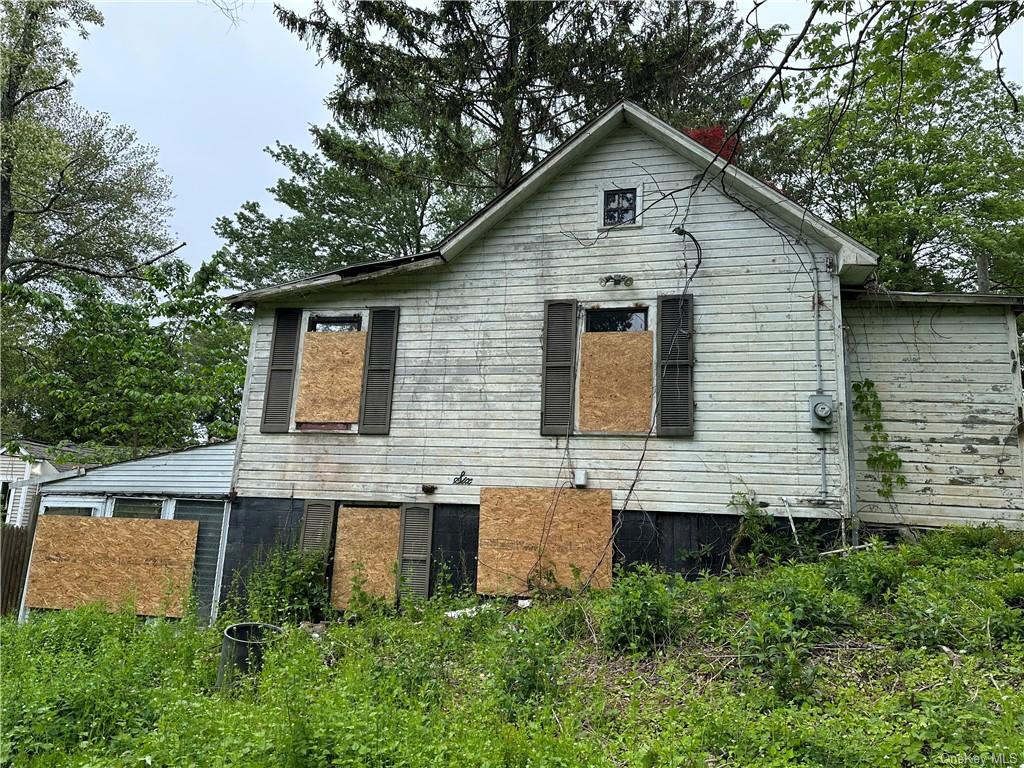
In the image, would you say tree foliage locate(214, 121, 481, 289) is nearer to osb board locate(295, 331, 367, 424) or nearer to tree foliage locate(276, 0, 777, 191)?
tree foliage locate(276, 0, 777, 191)

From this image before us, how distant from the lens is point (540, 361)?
30.8 ft

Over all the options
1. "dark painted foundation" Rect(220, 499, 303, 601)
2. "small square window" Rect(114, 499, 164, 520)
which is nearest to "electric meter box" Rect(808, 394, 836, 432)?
"dark painted foundation" Rect(220, 499, 303, 601)

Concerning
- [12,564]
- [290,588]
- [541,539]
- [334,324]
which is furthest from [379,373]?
[12,564]

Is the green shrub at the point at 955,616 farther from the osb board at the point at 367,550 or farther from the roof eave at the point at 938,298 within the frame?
the osb board at the point at 367,550

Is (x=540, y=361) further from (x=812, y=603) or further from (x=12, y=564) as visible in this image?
(x=12, y=564)

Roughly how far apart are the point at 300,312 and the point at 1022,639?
31.7 feet

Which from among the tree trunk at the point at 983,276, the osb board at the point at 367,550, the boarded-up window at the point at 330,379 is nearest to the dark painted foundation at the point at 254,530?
the osb board at the point at 367,550

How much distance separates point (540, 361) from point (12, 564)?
10.2 meters

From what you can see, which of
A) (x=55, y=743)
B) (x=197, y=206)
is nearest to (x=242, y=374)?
(x=197, y=206)

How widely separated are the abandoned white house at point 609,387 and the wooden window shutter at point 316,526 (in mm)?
32

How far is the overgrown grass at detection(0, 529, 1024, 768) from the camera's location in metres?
3.71

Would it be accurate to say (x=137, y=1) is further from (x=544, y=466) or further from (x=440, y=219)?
(x=440, y=219)

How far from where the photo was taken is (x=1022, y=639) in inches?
181

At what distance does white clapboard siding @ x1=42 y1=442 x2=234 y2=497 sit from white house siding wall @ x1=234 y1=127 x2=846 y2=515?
0.42 metres
